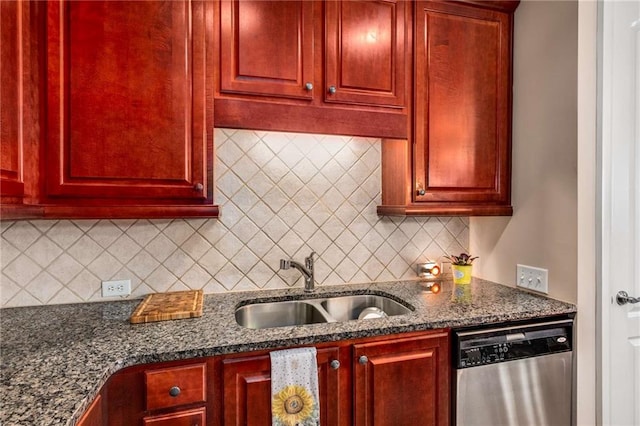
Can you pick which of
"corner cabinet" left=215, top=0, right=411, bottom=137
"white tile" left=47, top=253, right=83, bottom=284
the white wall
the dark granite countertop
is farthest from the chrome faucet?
the white wall

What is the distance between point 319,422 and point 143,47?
1548 millimetres

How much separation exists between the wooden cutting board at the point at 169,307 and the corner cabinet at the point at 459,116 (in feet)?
3.52

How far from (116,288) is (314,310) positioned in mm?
948

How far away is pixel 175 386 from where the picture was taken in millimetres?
1197

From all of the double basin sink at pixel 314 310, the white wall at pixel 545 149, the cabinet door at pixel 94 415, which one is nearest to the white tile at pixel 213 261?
the double basin sink at pixel 314 310

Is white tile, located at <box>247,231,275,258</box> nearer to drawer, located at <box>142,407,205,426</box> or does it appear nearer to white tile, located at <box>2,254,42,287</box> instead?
drawer, located at <box>142,407,205,426</box>

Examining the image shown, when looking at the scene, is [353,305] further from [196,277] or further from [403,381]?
[196,277]

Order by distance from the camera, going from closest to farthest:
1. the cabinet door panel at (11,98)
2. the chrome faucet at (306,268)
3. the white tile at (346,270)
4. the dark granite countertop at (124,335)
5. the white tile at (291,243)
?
the dark granite countertop at (124,335)
the cabinet door panel at (11,98)
the chrome faucet at (306,268)
the white tile at (291,243)
the white tile at (346,270)

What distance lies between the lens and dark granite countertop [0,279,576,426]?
35.2 inches

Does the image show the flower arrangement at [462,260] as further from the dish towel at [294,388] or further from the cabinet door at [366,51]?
the dish towel at [294,388]

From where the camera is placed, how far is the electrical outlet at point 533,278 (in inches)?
69.5

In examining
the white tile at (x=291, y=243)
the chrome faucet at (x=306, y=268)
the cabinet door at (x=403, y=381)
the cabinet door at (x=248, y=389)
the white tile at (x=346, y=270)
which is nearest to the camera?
the cabinet door at (x=248, y=389)

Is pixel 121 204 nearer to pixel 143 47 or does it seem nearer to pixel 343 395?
pixel 143 47

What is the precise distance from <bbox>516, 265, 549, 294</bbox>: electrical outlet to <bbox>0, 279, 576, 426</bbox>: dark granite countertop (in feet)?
0.16
